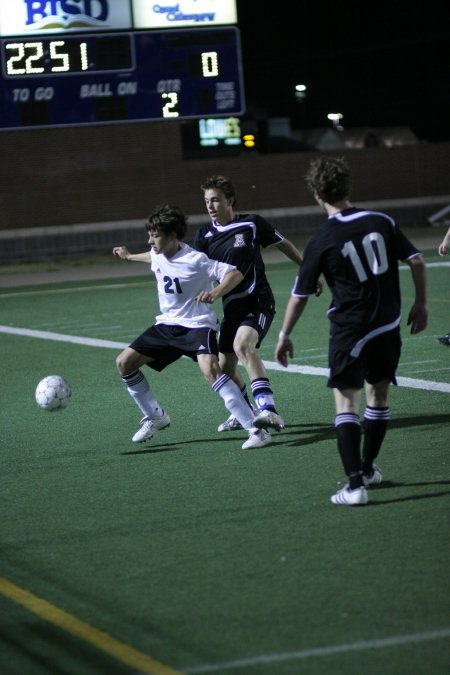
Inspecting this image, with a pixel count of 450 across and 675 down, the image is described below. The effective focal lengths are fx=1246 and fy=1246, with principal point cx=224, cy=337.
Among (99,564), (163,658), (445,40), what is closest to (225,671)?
(163,658)

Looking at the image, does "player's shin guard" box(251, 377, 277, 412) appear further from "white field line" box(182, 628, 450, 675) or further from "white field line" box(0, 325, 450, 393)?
"white field line" box(182, 628, 450, 675)

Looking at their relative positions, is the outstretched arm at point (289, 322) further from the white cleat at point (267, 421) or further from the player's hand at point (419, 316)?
the white cleat at point (267, 421)

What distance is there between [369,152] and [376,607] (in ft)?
114

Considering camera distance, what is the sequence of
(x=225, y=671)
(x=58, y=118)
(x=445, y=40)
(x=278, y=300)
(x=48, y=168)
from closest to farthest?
(x=225, y=671), (x=278, y=300), (x=58, y=118), (x=48, y=168), (x=445, y=40)

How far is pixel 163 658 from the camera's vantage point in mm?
4629

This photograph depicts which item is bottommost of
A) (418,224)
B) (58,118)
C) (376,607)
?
(418,224)

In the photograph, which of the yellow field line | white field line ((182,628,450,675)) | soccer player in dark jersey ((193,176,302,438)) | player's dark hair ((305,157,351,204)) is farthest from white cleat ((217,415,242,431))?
white field line ((182,628,450,675))

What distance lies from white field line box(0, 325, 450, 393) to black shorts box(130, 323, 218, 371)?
2737mm

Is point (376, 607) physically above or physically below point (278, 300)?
above

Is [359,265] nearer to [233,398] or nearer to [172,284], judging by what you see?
[233,398]

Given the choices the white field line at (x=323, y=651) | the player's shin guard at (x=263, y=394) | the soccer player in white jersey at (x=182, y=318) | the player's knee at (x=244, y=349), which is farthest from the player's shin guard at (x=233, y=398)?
the white field line at (x=323, y=651)

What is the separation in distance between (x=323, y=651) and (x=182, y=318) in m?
4.50

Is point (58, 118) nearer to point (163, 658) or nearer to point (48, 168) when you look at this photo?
point (48, 168)

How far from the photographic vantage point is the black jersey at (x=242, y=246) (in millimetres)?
9164
